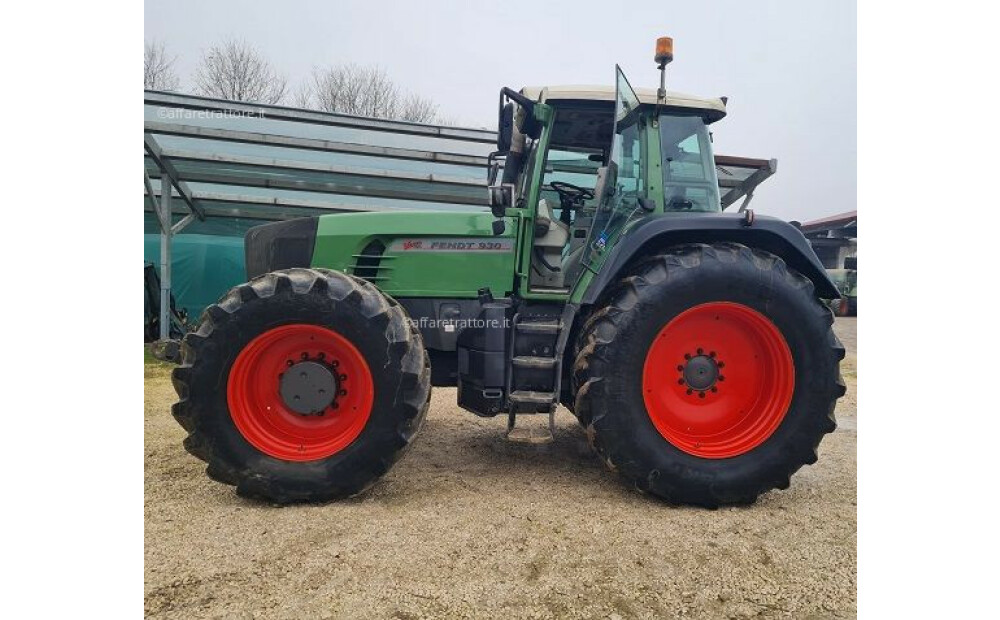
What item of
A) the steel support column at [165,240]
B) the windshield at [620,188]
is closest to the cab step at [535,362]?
the windshield at [620,188]

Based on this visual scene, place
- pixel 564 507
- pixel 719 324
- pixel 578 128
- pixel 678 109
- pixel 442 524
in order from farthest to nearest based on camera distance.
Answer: pixel 578 128
pixel 678 109
pixel 719 324
pixel 564 507
pixel 442 524

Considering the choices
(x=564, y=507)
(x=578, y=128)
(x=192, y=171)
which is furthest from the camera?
(x=192, y=171)

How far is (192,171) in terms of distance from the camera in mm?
6176

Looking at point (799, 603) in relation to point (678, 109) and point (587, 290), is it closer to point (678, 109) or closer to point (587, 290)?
point (587, 290)

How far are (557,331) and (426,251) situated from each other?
86 cm

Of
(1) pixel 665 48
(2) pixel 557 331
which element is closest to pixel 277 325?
(2) pixel 557 331

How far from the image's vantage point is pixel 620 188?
111 inches

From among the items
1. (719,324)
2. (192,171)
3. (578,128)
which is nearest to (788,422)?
(719,324)

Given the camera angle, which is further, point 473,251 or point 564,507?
point 473,251

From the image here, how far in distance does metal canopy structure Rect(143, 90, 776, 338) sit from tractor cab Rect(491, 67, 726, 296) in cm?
286

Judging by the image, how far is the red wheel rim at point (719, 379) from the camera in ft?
8.37

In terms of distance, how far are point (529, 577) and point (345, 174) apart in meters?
5.43

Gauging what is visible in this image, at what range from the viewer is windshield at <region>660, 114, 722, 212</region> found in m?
2.79

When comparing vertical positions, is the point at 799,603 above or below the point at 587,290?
below
